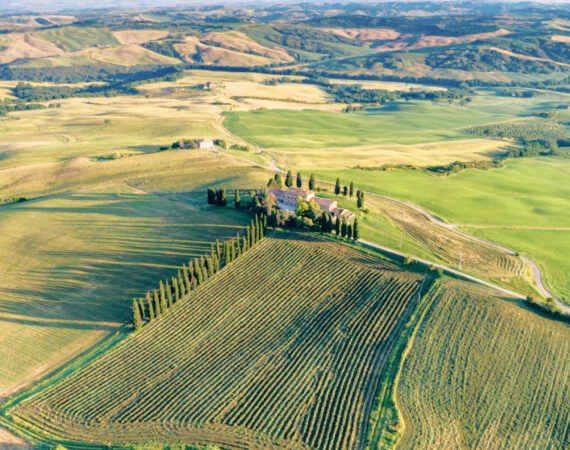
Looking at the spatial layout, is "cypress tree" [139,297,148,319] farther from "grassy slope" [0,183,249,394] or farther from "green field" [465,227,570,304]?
"green field" [465,227,570,304]

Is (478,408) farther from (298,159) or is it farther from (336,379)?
(298,159)

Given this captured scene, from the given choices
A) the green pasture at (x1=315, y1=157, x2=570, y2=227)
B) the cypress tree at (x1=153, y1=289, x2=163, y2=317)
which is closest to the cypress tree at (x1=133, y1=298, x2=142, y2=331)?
the cypress tree at (x1=153, y1=289, x2=163, y2=317)

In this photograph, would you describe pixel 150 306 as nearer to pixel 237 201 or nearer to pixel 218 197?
pixel 237 201

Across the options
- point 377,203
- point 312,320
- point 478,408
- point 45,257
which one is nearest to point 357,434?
point 478,408

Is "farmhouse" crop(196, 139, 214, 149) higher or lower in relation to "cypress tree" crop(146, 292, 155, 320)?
higher

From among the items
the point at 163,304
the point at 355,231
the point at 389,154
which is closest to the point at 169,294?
the point at 163,304

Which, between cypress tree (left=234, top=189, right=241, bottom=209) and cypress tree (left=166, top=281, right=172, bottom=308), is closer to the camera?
cypress tree (left=166, top=281, right=172, bottom=308)

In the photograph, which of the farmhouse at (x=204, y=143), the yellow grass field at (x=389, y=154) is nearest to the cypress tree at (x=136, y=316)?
the yellow grass field at (x=389, y=154)

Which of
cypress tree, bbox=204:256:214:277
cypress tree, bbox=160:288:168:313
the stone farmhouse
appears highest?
the stone farmhouse
